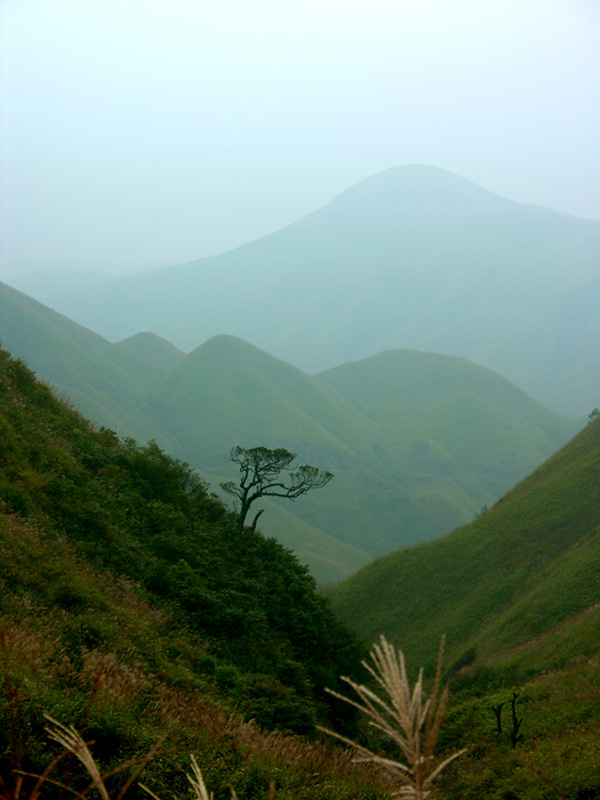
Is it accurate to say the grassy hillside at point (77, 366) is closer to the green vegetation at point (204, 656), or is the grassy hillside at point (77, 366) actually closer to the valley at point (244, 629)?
the valley at point (244, 629)

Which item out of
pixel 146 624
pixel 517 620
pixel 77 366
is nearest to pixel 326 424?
pixel 77 366

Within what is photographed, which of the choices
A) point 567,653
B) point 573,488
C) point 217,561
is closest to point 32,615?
point 217,561

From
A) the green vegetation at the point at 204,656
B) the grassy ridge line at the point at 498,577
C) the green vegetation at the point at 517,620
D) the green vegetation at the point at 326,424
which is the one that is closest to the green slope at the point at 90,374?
the green vegetation at the point at 326,424

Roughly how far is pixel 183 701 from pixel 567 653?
21.5 metres

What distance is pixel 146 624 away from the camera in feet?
39.4

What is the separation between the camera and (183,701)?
8.41 m

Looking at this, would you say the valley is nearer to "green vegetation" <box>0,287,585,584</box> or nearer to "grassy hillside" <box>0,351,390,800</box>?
"grassy hillside" <box>0,351,390,800</box>

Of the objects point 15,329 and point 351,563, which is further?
point 15,329

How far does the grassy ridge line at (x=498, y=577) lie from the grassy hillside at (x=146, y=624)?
15.3 metres

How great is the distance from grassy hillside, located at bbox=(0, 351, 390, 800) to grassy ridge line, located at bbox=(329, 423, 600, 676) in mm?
15251

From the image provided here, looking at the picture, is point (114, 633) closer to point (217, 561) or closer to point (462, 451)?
point (217, 561)

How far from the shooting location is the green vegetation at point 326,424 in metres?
123

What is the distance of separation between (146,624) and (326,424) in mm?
152755

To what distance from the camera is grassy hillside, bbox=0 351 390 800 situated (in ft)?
20.3
